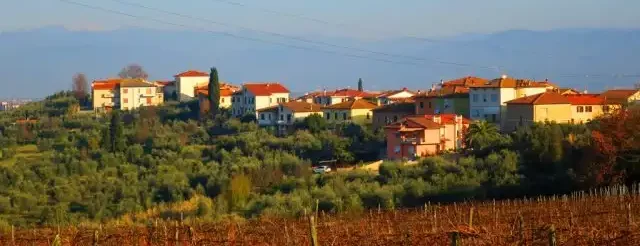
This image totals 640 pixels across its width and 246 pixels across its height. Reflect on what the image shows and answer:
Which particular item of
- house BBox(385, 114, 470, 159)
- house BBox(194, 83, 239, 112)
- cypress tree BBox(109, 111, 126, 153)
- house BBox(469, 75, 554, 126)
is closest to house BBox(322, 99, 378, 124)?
house BBox(469, 75, 554, 126)

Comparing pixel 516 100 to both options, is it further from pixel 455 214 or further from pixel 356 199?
pixel 455 214

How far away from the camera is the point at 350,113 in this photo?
164 ft

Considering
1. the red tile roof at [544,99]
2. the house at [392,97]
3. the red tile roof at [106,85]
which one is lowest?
the red tile roof at [544,99]

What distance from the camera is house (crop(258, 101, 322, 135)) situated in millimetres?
50825

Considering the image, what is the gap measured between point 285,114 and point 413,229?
3470cm

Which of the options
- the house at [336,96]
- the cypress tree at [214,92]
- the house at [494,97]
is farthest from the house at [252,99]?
the house at [494,97]

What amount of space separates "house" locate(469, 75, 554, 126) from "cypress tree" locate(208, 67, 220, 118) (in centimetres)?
1443

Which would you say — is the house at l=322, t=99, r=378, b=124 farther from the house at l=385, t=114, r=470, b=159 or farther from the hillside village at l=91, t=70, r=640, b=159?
the house at l=385, t=114, r=470, b=159

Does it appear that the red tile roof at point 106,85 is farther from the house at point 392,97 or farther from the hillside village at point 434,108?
the house at point 392,97

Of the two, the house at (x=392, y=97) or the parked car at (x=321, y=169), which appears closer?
the parked car at (x=321, y=169)

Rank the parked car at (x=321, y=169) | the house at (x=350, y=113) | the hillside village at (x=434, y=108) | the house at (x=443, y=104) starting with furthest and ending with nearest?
the house at (x=350, y=113) < the house at (x=443, y=104) < the hillside village at (x=434, y=108) < the parked car at (x=321, y=169)

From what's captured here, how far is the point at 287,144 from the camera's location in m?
40.8

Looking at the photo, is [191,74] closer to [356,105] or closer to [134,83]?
[134,83]

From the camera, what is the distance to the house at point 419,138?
37.4 m
